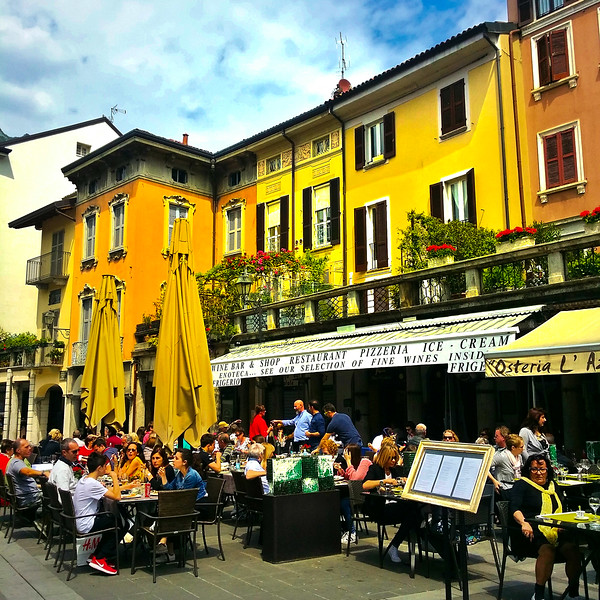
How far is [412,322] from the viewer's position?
13609 millimetres

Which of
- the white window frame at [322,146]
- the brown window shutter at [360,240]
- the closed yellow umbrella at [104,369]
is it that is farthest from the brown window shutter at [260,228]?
the closed yellow umbrella at [104,369]

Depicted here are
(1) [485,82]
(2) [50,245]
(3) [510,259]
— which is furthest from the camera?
(2) [50,245]

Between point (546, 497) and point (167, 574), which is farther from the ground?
point (546, 497)

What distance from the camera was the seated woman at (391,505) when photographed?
705 centimetres

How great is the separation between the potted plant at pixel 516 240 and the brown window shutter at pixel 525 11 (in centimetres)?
638

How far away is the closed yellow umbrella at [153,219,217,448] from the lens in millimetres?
9391

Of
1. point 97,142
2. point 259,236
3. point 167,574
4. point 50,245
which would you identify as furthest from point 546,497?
point 97,142

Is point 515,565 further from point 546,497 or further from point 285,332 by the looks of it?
point 285,332

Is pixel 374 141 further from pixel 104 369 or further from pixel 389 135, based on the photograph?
pixel 104 369

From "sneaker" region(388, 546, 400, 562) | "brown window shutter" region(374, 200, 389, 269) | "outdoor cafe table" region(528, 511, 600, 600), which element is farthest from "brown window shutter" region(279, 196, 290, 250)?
"outdoor cafe table" region(528, 511, 600, 600)

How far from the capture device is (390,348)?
474 inches

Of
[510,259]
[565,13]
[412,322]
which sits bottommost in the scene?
[412,322]

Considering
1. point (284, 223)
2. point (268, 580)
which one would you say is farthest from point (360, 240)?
point (268, 580)

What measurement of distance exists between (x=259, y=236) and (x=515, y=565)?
17.2 m
